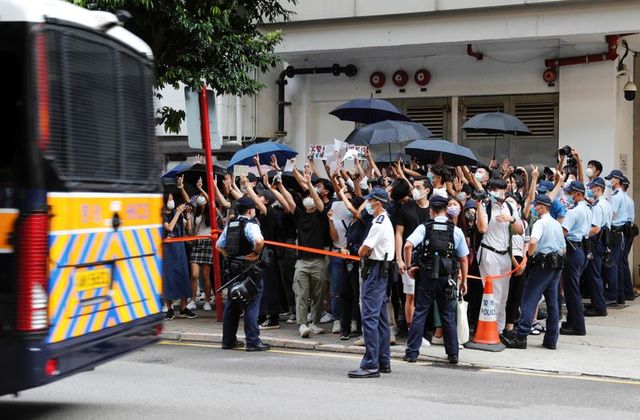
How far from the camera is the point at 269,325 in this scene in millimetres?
13391

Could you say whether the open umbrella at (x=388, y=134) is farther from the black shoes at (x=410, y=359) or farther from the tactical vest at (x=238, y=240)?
the black shoes at (x=410, y=359)

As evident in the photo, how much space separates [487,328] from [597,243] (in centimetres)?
369

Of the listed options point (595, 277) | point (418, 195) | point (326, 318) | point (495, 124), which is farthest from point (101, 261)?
point (595, 277)

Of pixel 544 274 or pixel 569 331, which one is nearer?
pixel 544 274

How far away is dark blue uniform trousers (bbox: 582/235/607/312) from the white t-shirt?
5176 mm

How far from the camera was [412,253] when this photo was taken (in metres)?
10.8

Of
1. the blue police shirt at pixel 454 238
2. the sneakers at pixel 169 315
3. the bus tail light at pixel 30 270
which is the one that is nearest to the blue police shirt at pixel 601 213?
the blue police shirt at pixel 454 238

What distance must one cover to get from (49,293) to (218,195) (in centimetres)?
764

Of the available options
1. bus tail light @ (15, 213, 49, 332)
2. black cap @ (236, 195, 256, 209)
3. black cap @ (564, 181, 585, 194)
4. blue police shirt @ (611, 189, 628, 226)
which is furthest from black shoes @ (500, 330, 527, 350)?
bus tail light @ (15, 213, 49, 332)

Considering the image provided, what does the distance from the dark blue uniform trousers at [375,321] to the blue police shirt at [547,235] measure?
2.48 m

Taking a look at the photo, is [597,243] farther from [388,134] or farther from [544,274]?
[388,134]

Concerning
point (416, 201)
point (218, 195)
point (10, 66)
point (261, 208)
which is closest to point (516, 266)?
point (416, 201)

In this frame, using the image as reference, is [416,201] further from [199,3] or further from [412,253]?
[199,3]

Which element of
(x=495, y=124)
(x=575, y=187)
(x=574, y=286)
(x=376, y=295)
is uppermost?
(x=495, y=124)
